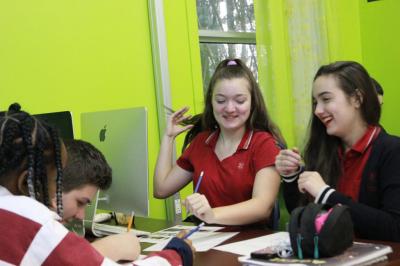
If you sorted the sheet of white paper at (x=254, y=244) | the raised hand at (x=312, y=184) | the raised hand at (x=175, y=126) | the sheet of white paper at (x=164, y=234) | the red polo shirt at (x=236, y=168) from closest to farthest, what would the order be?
1. the sheet of white paper at (x=254, y=244)
2. the raised hand at (x=312, y=184)
3. the sheet of white paper at (x=164, y=234)
4. the red polo shirt at (x=236, y=168)
5. the raised hand at (x=175, y=126)

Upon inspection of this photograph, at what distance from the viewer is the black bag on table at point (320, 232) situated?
1040 mm

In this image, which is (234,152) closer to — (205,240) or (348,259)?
(205,240)

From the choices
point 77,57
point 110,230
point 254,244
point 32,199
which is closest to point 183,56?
point 77,57

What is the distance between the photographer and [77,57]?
7.58ft

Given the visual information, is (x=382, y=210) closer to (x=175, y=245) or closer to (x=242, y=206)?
(x=242, y=206)

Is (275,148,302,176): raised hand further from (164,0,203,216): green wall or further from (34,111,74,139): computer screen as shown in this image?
(164,0,203,216): green wall

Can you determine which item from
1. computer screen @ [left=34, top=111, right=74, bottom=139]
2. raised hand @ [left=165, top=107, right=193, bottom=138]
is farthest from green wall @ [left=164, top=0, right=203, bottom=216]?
computer screen @ [left=34, top=111, right=74, bottom=139]

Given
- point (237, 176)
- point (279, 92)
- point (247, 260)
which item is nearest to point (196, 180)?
point (237, 176)

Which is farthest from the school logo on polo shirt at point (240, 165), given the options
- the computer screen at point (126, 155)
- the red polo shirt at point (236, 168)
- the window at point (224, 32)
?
the window at point (224, 32)

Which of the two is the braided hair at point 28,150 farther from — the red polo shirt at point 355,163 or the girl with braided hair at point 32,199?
the red polo shirt at point 355,163

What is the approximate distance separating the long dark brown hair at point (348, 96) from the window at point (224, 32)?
4.27 feet

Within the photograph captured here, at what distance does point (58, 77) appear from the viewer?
7.37 ft

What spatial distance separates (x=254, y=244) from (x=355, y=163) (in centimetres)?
46

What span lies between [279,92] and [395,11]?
1.06 m
